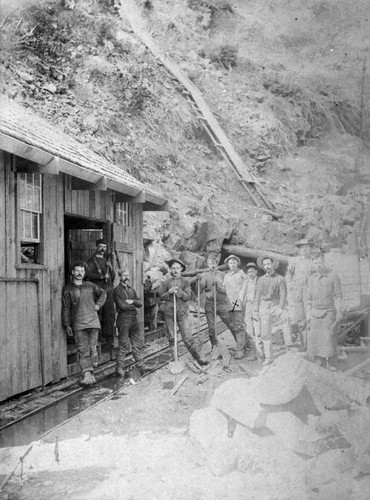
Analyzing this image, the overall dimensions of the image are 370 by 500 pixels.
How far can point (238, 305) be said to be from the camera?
566cm

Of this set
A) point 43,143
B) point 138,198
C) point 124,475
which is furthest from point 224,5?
point 124,475

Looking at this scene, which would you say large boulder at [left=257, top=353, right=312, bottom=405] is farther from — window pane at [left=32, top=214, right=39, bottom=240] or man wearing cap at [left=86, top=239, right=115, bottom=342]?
man wearing cap at [left=86, top=239, right=115, bottom=342]

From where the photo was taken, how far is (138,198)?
865cm

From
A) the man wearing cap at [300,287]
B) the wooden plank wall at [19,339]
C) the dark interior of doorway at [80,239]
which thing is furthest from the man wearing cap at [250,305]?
the dark interior of doorway at [80,239]

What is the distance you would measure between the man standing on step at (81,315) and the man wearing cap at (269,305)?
3044 millimetres

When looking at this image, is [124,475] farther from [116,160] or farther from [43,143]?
[116,160]

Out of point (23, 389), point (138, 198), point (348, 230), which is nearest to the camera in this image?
point (348, 230)

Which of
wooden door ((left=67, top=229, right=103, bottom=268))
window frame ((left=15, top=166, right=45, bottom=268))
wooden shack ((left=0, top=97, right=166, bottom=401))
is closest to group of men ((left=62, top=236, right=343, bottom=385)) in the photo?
wooden shack ((left=0, top=97, right=166, bottom=401))

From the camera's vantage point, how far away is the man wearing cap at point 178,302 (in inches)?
251

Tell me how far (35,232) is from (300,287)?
402cm

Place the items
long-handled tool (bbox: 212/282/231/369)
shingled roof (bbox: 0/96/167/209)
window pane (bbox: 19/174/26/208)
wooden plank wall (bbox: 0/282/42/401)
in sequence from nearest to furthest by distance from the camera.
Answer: long-handled tool (bbox: 212/282/231/369)
shingled roof (bbox: 0/96/167/209)
wooden plank wall (bbox: 0/282/42/401)
window pane (bbox: 19/174/26/208)

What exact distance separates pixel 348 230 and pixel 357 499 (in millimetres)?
2057

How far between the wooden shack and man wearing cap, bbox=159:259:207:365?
1.75 meters

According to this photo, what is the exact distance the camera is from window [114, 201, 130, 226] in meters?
9.32
